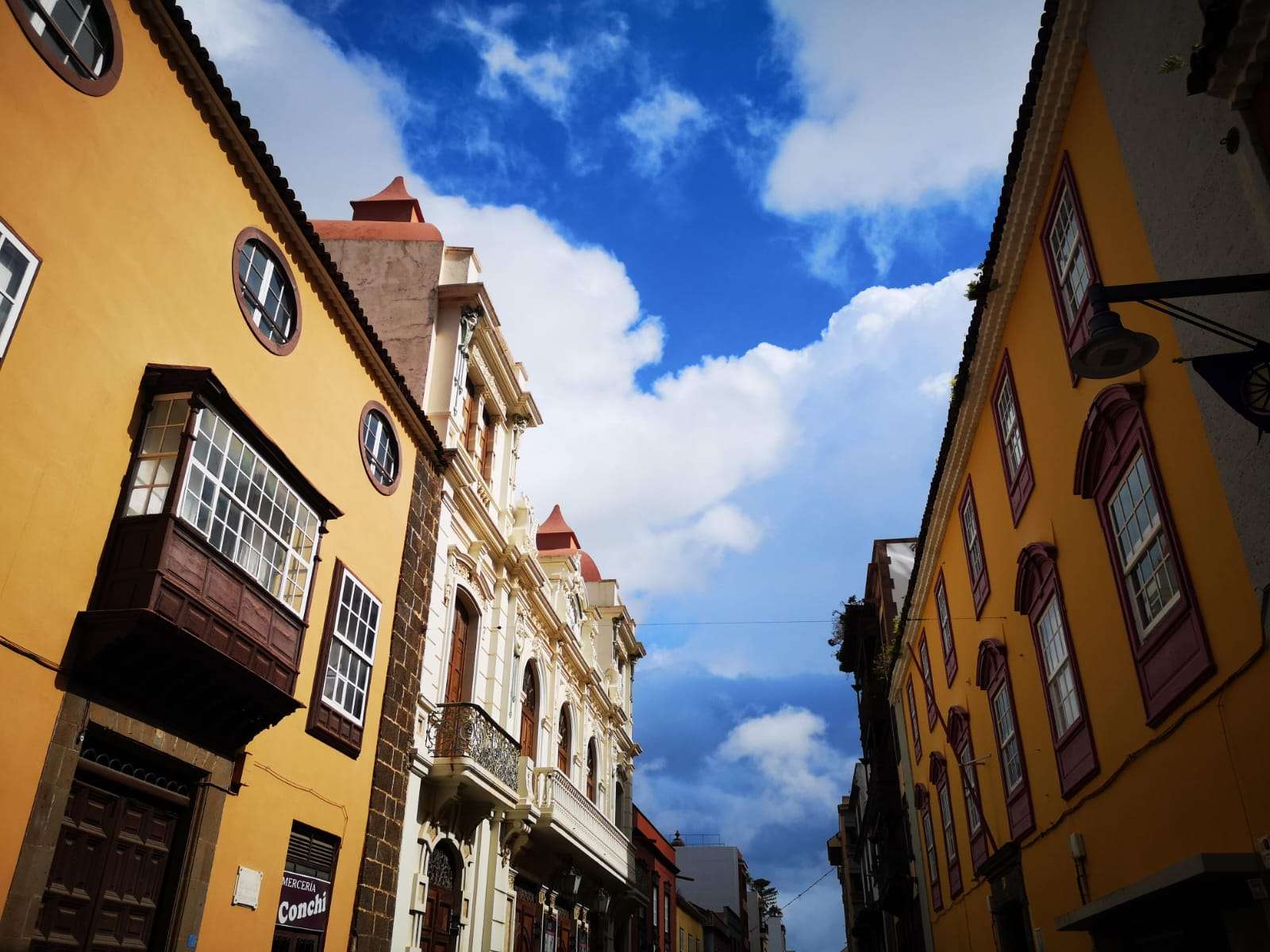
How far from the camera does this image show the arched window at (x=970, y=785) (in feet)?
51.5

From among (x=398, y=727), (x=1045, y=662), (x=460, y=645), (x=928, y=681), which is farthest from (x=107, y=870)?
(x=928, y=681)

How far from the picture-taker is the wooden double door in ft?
25.3

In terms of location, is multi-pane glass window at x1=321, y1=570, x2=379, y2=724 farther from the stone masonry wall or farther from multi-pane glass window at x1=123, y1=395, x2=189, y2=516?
multi-pane glass window at x1=123, y1=395, x2=189, y2=516

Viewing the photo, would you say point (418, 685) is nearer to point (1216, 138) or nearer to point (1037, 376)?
point (1037, 376)

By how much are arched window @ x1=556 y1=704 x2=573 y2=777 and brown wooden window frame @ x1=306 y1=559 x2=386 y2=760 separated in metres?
11.9

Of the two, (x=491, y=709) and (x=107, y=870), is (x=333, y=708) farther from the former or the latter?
(x=491, y=709)

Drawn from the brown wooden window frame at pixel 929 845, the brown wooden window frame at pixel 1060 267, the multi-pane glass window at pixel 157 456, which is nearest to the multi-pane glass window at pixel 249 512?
the multi-pane glass window at pixel 157 456

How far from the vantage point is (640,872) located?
1273 inches

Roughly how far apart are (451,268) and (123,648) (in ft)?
36.7

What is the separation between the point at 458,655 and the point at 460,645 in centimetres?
21

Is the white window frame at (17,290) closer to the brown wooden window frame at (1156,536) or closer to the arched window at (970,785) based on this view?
the brown wooden window frame at (1156,536)

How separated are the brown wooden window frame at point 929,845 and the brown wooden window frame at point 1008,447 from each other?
1081 centimetres

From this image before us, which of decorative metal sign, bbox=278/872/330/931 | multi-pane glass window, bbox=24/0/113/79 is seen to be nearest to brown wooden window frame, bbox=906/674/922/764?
decorative metal sign, bbox=278/872/330/931

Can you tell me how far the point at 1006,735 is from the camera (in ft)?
45.4
